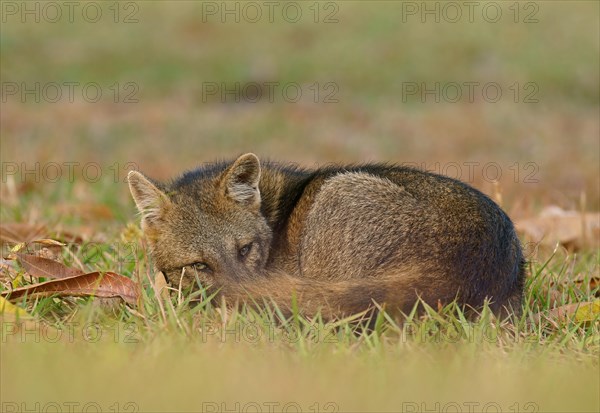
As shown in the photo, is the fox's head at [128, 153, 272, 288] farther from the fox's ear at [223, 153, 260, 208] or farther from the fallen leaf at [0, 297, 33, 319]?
the fallen leaf at [0, 297, 33, 319]

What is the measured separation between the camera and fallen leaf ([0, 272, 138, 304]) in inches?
186

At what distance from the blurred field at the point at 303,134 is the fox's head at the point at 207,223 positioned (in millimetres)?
317

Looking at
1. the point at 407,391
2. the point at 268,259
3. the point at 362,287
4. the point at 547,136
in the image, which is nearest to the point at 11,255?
the point at 268,259

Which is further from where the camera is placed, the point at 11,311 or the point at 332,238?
the point at 332,238

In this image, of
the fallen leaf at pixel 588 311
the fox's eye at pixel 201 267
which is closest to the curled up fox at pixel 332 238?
the fox's eye at pixel 201 267

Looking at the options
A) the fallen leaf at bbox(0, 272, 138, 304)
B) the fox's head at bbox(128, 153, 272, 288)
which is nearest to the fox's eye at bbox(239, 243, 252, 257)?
the fox's head at bbox(128, 153, 272, 288)

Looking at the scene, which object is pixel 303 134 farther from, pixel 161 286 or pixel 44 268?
pixel 44 268

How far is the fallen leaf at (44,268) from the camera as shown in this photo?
492cm

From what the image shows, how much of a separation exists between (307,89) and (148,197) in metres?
16.4

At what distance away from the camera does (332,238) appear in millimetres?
5262

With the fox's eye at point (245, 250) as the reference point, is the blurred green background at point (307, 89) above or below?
below

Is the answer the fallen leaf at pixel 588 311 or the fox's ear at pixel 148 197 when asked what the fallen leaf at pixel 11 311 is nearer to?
the fox's ear at pixel 148 197

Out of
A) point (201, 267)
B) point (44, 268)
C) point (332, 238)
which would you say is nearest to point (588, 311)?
point (332, 238)

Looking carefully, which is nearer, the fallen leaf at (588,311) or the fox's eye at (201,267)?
the fallen leaf at (588,311)
